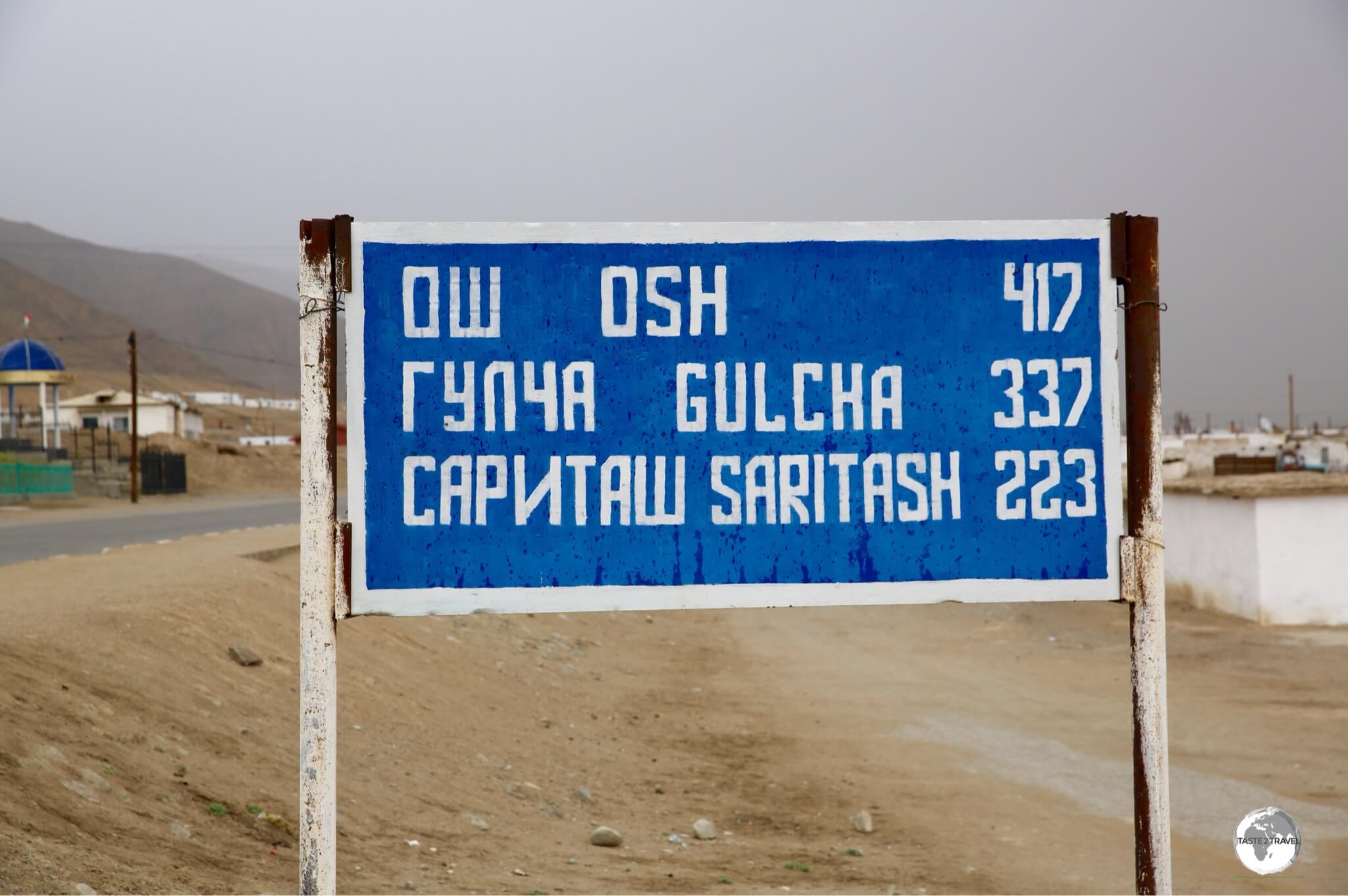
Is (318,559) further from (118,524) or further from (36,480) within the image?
(36,480)

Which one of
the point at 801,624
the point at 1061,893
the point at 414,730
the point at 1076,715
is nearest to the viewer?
the point at 1061,893

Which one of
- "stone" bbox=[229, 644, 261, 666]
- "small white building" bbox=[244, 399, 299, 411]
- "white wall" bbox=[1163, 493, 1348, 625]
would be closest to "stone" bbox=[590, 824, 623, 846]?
"stone" bbox=[229, 644, 261, 666]

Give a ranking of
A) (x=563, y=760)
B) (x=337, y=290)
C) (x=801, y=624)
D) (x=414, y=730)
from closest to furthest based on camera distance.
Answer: (x=337, y=290), (x=414, y=730), (x=563, y=760), (x=801, y=624)

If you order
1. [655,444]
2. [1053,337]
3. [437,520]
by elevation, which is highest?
[1053,337]

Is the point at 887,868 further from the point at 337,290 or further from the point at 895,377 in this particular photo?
the point at 337,290

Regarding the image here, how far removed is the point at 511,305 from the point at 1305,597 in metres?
23.2

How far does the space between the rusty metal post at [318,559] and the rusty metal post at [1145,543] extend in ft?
7.59

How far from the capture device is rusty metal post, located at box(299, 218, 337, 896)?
10.6ft

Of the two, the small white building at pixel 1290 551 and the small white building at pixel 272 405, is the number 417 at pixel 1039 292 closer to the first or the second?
the small white building at pixel 1290 551

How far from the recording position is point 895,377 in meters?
3.47

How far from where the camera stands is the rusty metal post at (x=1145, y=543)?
3.39 metres

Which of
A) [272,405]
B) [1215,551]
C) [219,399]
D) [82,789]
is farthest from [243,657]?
[272,405]

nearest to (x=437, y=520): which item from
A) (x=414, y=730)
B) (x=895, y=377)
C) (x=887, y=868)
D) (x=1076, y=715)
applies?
(x=895, y=377)

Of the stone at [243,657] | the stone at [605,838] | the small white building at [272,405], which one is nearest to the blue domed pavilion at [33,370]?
the stone at [243,657]
